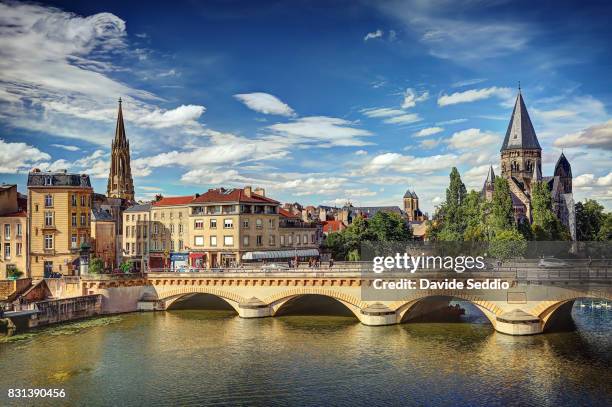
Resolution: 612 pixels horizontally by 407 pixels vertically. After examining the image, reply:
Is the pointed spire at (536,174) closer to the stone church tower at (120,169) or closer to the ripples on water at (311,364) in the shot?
the ripples on water at (311,364)

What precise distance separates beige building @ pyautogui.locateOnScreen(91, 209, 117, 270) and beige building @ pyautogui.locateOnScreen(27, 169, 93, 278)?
910 centimetres

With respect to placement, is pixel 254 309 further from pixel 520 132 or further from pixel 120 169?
pixel 520 132

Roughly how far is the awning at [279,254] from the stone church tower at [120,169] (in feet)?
223

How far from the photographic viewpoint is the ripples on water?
118 ft

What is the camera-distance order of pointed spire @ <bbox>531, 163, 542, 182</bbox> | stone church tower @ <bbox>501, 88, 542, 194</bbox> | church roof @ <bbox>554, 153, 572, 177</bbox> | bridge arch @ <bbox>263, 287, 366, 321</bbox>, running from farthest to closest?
church roof @ <bbox>554, 153, 572, 177</bbox>
stone church tower @ <bbox>501, 88, 542, 194</bbox>
pointed spire @ <bbox>531, 163, 542, 182</bbox>
bridge arch @ <bbox>263, 287, 366, 321</bbox>

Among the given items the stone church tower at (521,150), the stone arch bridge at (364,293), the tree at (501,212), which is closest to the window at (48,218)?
the stone arch bridge at (364,293)

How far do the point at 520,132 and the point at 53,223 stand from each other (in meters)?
133

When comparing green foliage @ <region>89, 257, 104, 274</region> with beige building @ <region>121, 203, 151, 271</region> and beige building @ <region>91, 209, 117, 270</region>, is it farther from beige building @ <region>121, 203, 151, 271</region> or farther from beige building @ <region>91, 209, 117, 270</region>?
beige building @ <region>121, 203, 151, 271</region>

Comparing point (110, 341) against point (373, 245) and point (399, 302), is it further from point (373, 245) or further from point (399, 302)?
point (373, 245)

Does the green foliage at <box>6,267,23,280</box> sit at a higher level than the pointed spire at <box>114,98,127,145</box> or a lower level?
lower

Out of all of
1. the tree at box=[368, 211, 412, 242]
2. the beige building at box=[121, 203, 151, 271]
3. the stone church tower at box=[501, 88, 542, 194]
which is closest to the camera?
the beige building at box=[121, 203, 151, 271]

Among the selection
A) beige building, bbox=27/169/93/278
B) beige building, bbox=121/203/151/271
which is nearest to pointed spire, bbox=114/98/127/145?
beige building, bbox=121/203/151/271

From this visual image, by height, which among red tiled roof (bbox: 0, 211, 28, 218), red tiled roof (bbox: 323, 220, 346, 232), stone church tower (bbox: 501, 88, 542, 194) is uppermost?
stone church tower (bbox: 501, 88, 542, 194)

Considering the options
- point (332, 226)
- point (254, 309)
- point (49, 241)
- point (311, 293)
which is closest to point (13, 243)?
point (49, 241)
